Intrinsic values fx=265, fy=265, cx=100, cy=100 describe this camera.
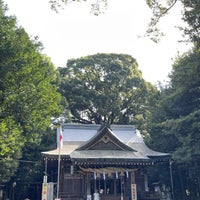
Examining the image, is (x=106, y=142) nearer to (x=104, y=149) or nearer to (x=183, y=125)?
(x=104, y=149)

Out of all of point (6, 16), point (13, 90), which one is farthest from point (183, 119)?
point (6, 16)

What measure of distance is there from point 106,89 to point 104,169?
17203 mm

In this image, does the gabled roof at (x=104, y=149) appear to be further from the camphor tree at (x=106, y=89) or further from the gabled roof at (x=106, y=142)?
the camphor tree at (x=106, y=89)

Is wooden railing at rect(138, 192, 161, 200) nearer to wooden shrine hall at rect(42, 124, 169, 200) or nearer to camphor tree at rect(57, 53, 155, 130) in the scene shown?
wooden shrine hall at rect(42, 124, 169, 200)

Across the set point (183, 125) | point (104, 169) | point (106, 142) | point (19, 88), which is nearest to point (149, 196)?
point (104, 169)

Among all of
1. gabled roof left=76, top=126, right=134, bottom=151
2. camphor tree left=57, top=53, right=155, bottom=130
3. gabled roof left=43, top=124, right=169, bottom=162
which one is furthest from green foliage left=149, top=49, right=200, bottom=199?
camphor tree left=57, top=53, right=155, bottom=130

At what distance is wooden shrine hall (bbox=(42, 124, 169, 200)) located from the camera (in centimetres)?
1895

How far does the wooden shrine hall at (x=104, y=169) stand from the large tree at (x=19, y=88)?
14.3ft

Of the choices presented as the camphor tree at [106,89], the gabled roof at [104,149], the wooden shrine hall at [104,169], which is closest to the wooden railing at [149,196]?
the wooden shrine hall at [104,169]

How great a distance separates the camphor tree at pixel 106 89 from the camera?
34750 millimetres

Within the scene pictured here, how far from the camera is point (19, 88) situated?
48.4ft

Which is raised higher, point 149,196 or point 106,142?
point 106,142

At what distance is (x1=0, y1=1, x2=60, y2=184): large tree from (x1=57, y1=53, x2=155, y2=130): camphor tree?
18435 mm

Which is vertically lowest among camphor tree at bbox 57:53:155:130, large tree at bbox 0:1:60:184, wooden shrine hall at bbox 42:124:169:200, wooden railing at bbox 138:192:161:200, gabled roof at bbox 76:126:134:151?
wooden railing at bbox 138:192:161:200
